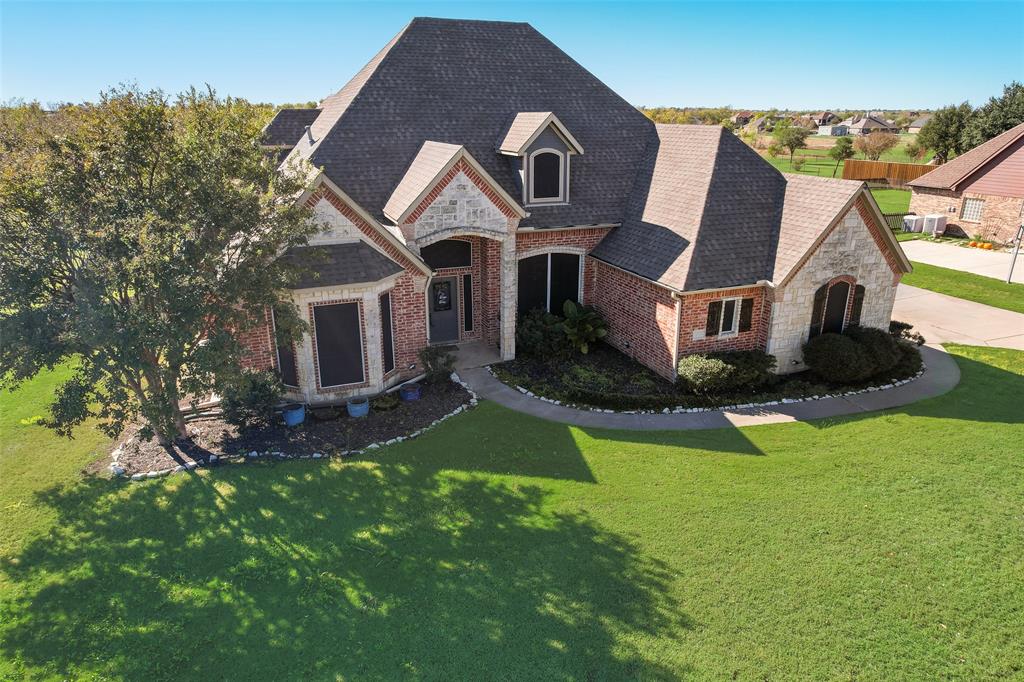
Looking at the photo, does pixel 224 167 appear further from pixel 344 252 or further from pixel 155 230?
pixel 344 252

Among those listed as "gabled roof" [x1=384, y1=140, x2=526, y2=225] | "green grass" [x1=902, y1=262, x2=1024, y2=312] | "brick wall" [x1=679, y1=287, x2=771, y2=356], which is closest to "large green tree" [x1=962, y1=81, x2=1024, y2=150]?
"green grass" [x1=902, y1=262, x2=1024, y2=312]

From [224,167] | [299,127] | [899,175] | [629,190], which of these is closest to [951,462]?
[629,190]

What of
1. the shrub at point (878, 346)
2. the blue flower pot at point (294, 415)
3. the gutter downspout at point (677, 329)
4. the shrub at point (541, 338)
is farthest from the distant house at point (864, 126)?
the blue flower pot at point (294, 415)

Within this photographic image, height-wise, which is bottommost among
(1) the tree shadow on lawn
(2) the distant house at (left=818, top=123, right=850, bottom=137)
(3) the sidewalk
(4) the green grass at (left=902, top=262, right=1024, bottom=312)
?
(1) the tree shadow on lawn

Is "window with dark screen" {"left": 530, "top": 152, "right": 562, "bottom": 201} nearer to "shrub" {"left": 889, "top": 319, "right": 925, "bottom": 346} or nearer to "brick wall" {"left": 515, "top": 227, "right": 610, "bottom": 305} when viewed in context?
"brick wall" {"left": 515, "top": 227, "right": 610, "bottom": 305}

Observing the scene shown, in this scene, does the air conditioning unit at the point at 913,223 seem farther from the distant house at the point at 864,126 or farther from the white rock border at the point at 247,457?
the distant house at the point at 864,126

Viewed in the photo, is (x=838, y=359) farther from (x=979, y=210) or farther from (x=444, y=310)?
(x=979, y=210)

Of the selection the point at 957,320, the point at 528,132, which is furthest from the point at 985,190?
the point at 528,132
